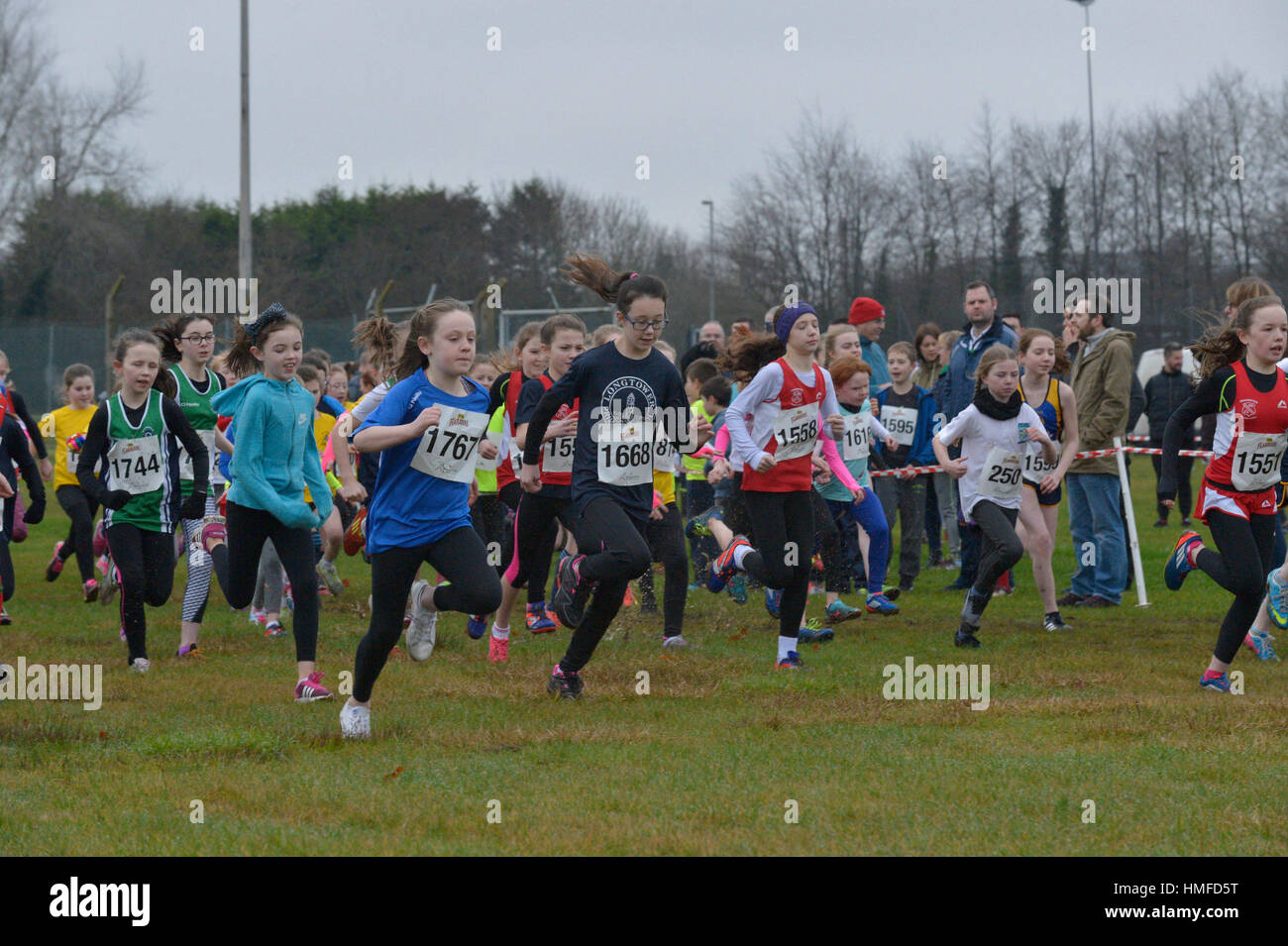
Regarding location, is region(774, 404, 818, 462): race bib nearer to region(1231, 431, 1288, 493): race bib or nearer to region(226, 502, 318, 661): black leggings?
region(1231, 431, 1288, 493): race bib

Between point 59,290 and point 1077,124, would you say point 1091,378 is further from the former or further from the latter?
point 59,290

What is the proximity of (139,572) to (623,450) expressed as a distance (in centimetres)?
322

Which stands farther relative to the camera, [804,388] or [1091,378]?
[1091,378]

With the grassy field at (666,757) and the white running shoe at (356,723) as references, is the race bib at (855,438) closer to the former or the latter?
the grassy field at (666,757)

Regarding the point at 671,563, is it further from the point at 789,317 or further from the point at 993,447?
the point at 993,447

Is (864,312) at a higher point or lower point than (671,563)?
higher

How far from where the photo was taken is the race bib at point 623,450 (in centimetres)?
736

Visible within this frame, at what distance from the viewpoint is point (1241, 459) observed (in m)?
7.64

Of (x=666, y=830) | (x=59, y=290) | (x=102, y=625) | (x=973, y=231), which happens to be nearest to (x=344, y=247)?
(x=59, y=290)

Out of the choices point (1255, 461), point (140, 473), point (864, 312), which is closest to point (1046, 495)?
point (1255, 461)

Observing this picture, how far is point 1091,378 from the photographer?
469 inches

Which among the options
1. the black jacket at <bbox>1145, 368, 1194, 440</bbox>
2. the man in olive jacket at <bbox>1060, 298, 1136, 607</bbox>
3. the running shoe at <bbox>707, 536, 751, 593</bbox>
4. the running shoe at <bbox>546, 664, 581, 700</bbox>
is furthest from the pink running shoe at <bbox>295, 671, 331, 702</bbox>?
the black jacket at <bbox>1145, 368, 1194, 440</bbox>

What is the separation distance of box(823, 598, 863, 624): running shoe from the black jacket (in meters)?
10.7
